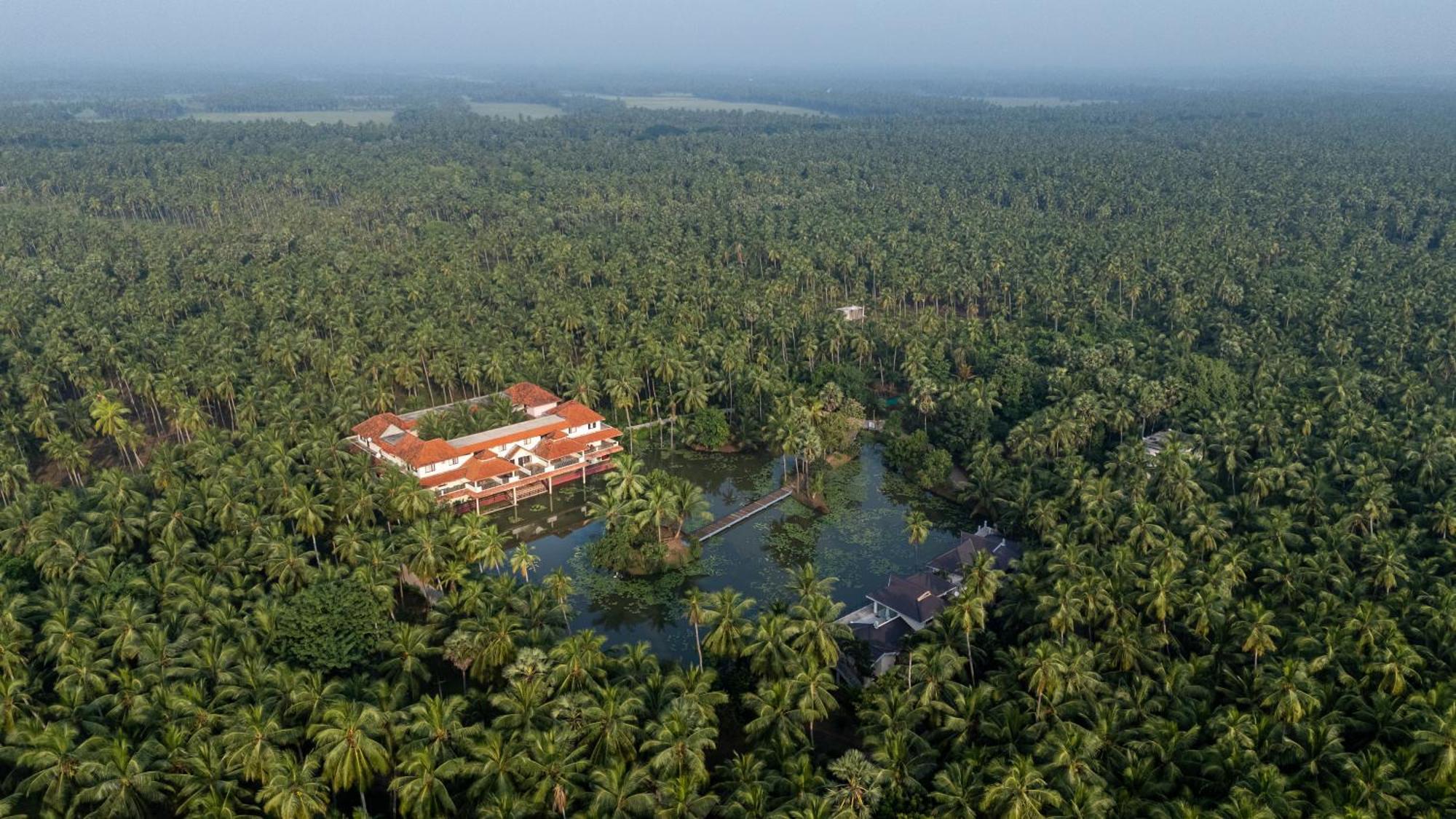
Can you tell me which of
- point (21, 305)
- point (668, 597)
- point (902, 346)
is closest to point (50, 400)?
point (21, 305)

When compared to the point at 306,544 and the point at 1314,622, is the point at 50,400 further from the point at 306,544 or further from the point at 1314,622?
the point at 1314,622

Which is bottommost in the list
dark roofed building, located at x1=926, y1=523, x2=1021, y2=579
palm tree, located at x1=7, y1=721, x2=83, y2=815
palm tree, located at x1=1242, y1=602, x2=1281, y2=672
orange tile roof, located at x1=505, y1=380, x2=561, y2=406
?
dark roofed building, located at x1=926, y1=523, x2=1021, y2=579

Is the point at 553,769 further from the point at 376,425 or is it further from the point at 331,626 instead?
the point at 376,425

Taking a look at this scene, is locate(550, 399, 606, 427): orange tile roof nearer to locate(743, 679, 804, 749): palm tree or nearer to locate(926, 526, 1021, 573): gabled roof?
locate(926, 526, 1021, 573): gabled roof

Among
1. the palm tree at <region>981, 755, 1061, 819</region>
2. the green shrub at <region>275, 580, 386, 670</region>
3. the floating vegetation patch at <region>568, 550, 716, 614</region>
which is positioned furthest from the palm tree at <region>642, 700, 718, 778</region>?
the floating vegetation patch at <region>568, 550, 716, 614</region>

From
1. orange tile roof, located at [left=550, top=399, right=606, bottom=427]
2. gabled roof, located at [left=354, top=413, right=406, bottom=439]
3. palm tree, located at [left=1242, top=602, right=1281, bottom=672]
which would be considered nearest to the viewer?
palm tree, located at [left=1242, top=602, right=1281, bottom=672]

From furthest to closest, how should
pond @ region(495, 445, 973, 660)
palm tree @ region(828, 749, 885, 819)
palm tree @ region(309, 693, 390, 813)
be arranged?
pond @ region(495, 445, 973, 660) → palm tree @ region(309, 693, 390, 813) → palm tree @ region(828, 749, 885, 819)

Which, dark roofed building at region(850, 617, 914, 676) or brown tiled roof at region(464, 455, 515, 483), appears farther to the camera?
brown tiled roof at region(464, 455, 515, 483)

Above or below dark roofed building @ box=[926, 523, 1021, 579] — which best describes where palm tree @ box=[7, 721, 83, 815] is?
above

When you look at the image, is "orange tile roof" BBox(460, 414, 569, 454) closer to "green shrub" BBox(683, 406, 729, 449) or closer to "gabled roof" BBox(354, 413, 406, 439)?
"gabled roof" BBox(354, 413, 406, 439)
